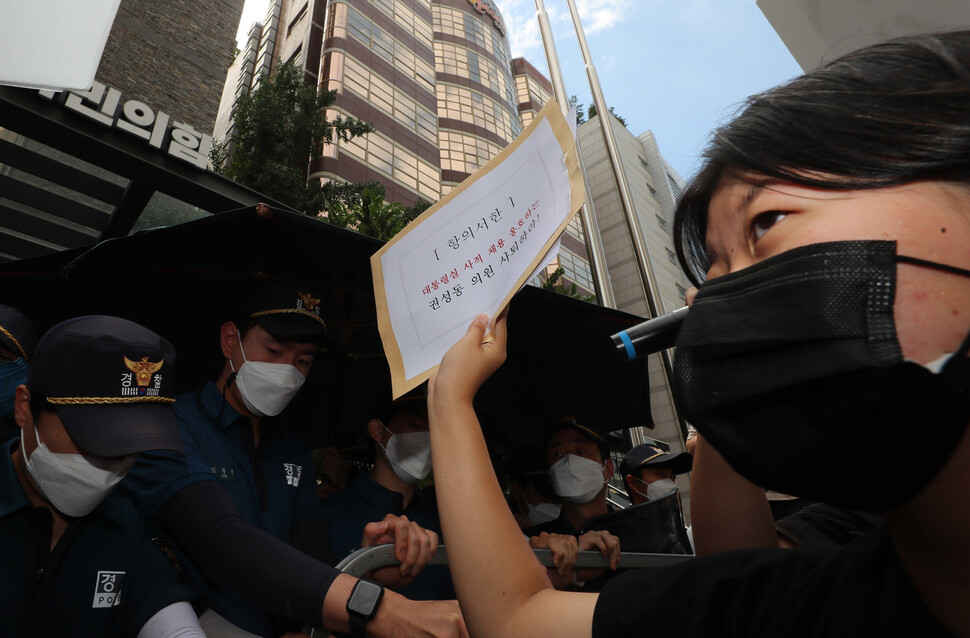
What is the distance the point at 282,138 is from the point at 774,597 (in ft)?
34.1

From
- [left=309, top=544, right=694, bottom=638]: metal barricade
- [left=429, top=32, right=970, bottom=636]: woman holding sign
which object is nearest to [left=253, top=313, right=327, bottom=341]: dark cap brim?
[left=309, top=544, right=694, bottom=638]: metal barricade

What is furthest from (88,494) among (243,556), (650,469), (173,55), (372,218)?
(173,55)

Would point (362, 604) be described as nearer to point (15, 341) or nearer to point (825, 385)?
point (825, 385)

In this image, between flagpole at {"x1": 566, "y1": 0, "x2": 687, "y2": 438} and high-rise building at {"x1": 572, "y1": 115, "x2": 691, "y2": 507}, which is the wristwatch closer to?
flagpole at {"x1": 566, "y1": 0, "x2": 687, "y2": 438}

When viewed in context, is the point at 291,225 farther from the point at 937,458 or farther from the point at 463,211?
the point at 937,458

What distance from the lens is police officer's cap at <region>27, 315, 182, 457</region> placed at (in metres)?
1.56

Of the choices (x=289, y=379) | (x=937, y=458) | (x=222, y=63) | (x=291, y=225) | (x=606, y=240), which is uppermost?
(x=606, y=240)

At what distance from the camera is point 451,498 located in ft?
3.11

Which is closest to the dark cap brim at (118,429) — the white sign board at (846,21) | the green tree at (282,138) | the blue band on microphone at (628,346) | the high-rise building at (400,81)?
the blue band on microphone at (628,346)

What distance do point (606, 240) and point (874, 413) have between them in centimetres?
2741

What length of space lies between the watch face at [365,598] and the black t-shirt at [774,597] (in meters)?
0.59

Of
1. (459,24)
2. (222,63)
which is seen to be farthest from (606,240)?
(222,63)

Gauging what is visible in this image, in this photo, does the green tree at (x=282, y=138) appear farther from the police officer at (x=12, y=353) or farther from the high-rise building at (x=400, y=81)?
the high-rise building at (x=400, y=81)

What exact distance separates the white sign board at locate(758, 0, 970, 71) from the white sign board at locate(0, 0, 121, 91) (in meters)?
1.74
